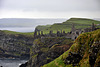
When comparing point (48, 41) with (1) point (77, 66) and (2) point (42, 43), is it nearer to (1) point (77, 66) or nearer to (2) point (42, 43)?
(2) point (42, 43)

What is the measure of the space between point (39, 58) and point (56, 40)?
18712 mm

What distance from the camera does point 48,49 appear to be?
125938 millimetres

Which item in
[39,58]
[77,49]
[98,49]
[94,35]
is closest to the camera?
[98,49]

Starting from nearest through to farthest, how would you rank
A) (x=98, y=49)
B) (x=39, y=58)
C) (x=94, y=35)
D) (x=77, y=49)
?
1. (x=98, y=49)
2. (x=94, y=35)
3. (x=77, y=49)
4. (x=39, y=58)

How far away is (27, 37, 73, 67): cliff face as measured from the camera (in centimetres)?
11381

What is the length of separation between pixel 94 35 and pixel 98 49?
736 cm

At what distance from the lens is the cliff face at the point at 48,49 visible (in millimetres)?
113812

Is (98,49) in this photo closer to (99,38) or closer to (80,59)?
(99,38)

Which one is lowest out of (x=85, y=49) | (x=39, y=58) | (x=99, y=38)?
(x=39, y=58)

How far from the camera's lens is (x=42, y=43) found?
5448 inches

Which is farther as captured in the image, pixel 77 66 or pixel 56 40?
pixel 56 40

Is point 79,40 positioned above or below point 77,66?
above

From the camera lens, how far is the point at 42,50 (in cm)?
13088

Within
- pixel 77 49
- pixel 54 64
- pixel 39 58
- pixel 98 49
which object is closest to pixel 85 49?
pixel 77 49
